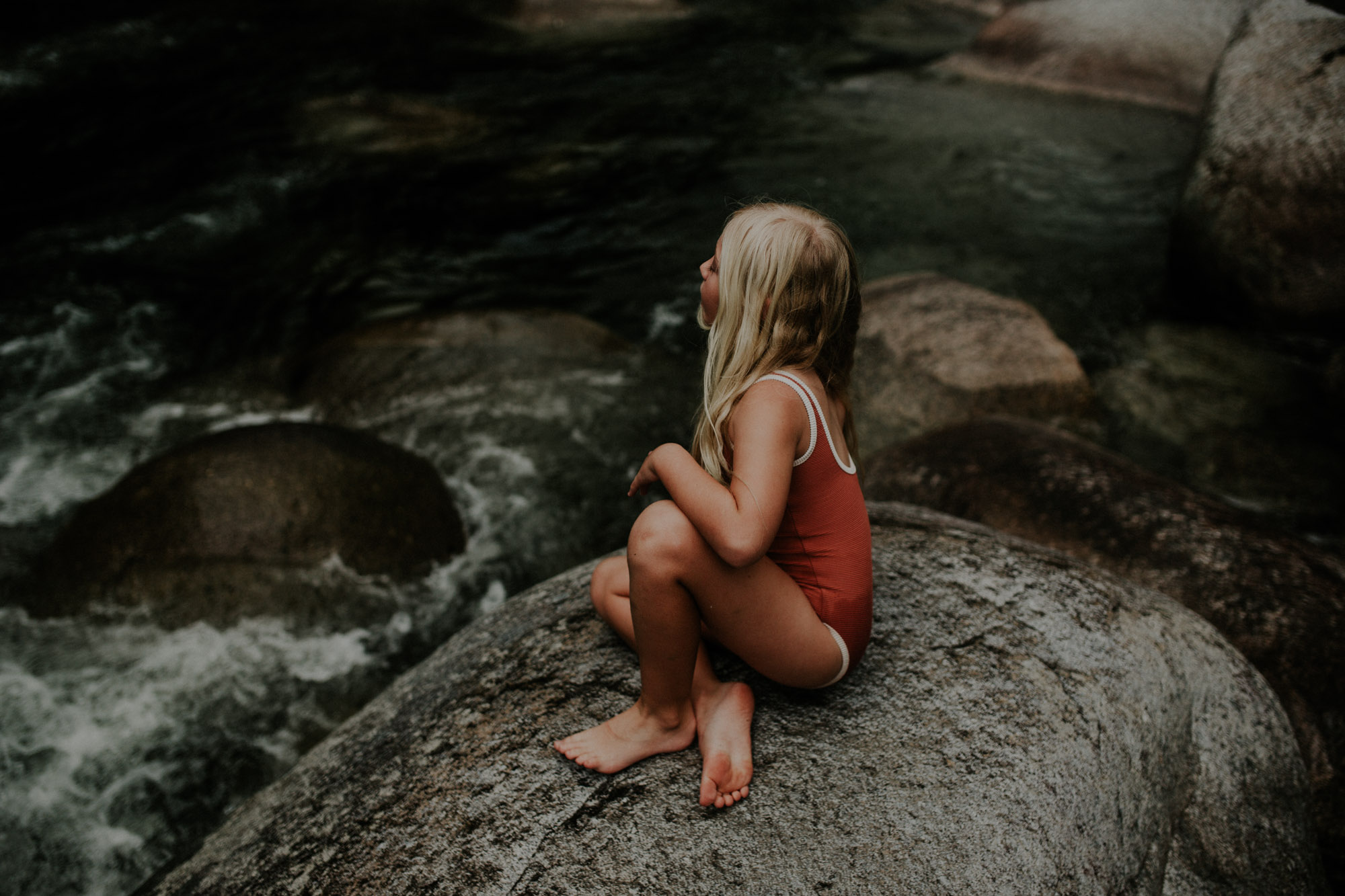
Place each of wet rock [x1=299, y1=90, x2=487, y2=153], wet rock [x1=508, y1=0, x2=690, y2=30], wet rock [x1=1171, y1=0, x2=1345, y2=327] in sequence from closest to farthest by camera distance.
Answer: wet rock [x1=1171, y1=0, x2=1345, y2=327]
wet rock [x1=299, y1=90, x2=487, y2=153]
wet rock [x1=508, y1=0, x2=690, y2=30]

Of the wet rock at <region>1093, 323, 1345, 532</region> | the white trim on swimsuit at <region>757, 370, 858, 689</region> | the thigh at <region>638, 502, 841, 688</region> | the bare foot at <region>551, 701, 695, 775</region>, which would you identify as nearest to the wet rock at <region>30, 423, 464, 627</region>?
the bare foot at <region>551, 701, 695, 775</region>

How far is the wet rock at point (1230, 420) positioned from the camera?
16.5 ft

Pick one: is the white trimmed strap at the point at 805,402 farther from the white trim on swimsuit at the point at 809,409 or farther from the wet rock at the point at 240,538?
the wet rock at the point at 240,538

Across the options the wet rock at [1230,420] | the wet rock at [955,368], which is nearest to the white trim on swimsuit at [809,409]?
the wet rock at [955,368]

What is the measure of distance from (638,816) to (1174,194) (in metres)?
9.25

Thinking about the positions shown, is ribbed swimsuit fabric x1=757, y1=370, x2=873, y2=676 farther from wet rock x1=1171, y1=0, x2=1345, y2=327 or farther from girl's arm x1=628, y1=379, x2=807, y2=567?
wet rock x1=1171, y1=0, x2=1345, y2=327

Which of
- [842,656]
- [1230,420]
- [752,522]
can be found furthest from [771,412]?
[1230,420]

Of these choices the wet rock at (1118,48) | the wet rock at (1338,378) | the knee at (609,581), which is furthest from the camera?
the wet rock at (1118,48)

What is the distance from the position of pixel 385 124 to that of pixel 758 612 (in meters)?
9.84

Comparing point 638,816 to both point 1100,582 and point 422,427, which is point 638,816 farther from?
point 422,427

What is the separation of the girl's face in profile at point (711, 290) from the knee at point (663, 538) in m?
0.52

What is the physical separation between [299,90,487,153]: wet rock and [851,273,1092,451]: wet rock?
640 centimetres

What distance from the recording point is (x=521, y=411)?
5625 mm

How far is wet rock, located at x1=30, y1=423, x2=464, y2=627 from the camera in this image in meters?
3.92
